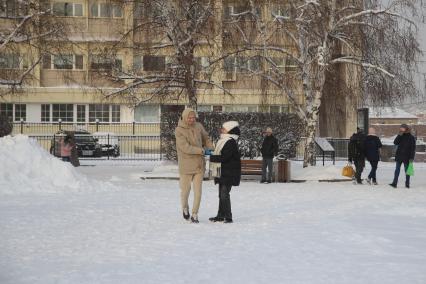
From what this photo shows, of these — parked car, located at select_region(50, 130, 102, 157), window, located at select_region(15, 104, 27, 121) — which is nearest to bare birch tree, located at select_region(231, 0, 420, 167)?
parked car, located at select_region(50, 130, 102, 157)

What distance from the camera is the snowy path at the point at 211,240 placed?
7.72 meters

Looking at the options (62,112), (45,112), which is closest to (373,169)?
(62,112)

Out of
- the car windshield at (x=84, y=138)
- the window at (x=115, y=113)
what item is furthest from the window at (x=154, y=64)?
the window at (x=115, y=113)

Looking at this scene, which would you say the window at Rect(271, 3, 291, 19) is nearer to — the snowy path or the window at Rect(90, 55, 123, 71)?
the window at Rect(90, 55, 123, 71)

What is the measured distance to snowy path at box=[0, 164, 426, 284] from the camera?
772cm

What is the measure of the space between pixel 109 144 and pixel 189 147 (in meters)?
30.0

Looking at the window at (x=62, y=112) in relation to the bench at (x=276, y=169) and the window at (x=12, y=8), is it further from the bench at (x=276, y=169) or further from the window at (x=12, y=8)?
the bench at (x=276, y=169)

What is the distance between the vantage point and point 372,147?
21.0 meters

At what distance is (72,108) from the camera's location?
160ft

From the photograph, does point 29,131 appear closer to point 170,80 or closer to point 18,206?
point 170,80

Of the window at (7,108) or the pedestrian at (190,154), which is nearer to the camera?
the pedestrian at (190,154)

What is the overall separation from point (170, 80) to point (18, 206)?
37.5 ft

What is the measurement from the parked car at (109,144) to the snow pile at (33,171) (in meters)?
21.1

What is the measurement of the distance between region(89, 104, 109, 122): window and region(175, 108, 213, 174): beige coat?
3760cm
